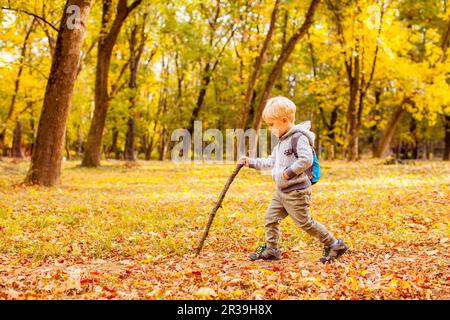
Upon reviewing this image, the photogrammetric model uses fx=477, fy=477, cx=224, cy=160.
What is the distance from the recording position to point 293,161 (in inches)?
216

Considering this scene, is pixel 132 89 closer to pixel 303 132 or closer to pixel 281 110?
pixel 281 110

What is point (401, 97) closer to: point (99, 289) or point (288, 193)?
point (288, 193)

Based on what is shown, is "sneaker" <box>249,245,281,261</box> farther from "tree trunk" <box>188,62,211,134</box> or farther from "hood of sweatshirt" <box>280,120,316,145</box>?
"tree trunk" <box>188,62,211,134</box>

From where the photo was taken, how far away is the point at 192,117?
34.7 m

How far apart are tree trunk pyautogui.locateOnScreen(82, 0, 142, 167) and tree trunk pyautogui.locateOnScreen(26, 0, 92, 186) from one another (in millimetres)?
8613

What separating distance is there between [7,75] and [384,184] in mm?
23384

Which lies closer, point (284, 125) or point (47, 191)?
point (284, 125)

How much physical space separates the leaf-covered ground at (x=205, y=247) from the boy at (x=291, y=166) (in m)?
0.47

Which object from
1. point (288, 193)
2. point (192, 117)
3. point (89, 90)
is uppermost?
point (89, 90)

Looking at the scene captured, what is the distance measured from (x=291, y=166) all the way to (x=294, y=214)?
60cm

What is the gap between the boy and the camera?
5.34 metres

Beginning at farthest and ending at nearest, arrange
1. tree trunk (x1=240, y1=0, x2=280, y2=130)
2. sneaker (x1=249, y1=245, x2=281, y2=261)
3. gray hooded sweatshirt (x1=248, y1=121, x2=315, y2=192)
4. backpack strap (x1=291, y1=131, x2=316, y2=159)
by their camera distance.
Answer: tree trunk (x1=240, y1=0, x2=280, y2=130) → sneaker (x1=249, y1=245, x2=281, y2=261) → backpack strap (x1=291, y1=131, x2=316, y2=159) → gray hooded sweatshirt (x1=248, y1=121, x2=315, y2=192)

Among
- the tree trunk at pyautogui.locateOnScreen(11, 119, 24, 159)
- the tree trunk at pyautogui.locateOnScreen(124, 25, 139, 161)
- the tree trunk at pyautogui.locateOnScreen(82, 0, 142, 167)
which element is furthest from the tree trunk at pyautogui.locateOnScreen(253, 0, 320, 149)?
the tree trunk at pyautogui.locateOnScreen(11, 119, 24, 159)
